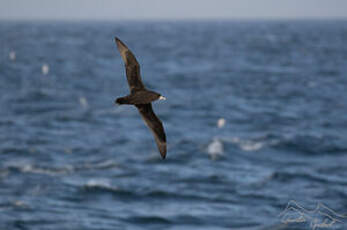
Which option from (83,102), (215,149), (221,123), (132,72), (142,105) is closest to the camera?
(142,105)

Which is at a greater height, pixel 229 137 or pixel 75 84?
pixel 75 84

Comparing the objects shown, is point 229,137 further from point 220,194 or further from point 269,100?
point 269,100

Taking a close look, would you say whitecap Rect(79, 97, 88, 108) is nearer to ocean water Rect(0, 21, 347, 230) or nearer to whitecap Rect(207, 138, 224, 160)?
ocean water Rect(0, 21, 347, 230)

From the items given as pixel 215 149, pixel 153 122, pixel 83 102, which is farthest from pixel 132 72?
pixel 83 102

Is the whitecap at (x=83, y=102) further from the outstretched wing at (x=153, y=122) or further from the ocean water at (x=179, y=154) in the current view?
the outstretched wing at (x=153, y=122)

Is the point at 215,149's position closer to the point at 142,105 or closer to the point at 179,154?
the point at 179,154

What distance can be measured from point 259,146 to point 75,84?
29.0 meters

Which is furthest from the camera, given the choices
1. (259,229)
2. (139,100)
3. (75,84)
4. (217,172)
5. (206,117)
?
(75,84)

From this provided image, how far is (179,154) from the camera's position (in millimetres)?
30922

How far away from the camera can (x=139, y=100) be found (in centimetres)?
1066

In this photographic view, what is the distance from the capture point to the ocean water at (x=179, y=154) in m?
21.6

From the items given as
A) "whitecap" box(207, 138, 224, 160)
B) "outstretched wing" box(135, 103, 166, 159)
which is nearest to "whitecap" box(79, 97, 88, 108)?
"whitecap" box(207, 138, 224, 160)

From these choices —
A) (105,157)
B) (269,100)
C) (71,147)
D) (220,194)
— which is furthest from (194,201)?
(269,100)

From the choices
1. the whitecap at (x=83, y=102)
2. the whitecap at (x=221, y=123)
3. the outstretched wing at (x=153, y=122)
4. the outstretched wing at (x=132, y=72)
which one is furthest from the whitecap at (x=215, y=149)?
the outstretched wing at (x=132, y=72)
